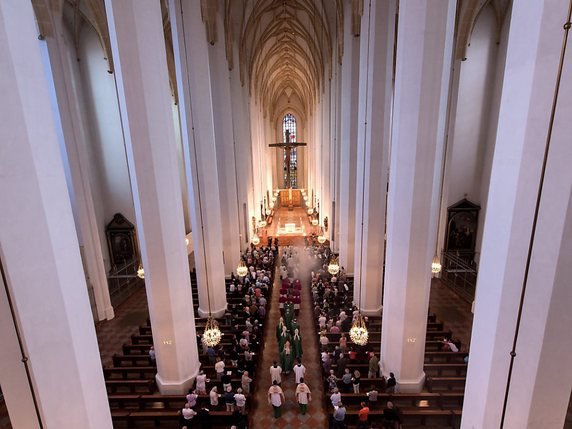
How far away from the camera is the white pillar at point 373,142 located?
9.73 m

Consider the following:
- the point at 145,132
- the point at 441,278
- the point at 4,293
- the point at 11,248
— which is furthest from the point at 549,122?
the point at 441,278

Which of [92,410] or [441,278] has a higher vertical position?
[92,410]

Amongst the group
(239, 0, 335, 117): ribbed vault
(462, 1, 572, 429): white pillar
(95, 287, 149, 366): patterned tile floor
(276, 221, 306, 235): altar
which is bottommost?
(276, 221, 306, 235): altar

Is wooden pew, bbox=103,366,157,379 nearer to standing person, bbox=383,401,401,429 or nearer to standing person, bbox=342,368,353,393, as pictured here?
standing person, bbox=342,368,353,393

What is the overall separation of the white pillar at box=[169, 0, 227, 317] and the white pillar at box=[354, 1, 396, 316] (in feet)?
17.3

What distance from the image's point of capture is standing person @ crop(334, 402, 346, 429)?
6863mm

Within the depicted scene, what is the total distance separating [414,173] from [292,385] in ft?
21.5

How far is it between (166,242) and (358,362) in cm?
623

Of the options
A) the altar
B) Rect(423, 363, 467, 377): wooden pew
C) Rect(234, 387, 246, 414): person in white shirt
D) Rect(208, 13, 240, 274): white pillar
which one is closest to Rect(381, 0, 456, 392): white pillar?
Rect(423, 363, 467, 377): wooden pew

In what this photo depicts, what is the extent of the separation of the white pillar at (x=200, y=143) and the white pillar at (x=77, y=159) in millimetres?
4087

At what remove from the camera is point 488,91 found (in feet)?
49.6

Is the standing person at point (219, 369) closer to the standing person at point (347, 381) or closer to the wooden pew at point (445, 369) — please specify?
the standing person at point (347, 381)

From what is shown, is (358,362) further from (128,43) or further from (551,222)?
(128,43)

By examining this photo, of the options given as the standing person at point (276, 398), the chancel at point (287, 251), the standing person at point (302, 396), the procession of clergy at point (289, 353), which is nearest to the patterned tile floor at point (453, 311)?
the chancel at point (287, 251)
